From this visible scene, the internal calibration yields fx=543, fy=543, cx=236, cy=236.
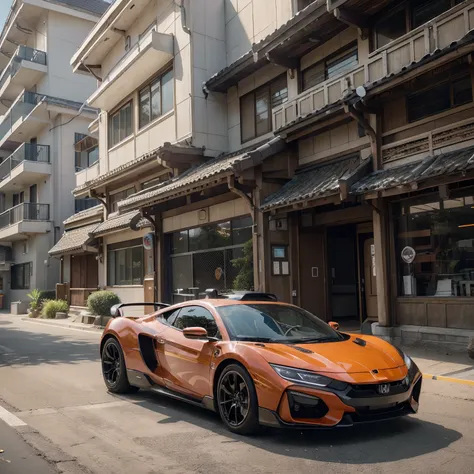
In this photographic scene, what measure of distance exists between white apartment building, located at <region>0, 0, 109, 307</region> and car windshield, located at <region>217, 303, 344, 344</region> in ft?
90.2

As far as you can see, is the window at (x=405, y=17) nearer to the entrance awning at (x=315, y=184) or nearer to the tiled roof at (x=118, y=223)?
the entrance awning at (x=315, y=184)

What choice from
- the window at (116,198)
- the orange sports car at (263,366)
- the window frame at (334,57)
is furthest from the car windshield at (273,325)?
the window at (116,198)

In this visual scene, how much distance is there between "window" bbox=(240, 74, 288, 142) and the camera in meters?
15.5

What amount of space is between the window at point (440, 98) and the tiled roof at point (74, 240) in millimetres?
16643

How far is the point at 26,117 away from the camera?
32906mm

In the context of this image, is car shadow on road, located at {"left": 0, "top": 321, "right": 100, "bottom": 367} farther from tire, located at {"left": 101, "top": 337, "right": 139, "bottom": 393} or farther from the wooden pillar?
the wooden pillar

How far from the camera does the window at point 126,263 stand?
21344 millimetres

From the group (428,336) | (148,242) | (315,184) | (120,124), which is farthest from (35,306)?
(428,336)

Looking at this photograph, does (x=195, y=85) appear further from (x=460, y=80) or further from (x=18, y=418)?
(x=18, y=418)

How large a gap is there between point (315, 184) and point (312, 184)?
0.17 m

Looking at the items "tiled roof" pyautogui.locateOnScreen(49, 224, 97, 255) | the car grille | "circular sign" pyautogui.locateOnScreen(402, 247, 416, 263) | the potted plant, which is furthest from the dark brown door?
the potted plant

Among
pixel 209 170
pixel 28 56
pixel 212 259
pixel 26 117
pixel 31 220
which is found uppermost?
pixel 28 56

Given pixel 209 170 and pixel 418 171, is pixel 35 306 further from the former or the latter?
pixel 418 171

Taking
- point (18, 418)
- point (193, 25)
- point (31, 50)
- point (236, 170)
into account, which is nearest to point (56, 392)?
point (18, 418)
